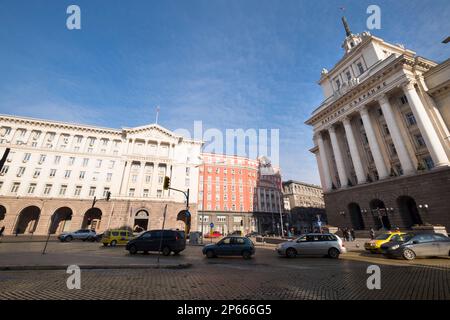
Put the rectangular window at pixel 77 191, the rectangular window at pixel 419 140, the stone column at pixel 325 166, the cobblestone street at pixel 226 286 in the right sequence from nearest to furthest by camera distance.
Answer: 1. the cobblestone street at pixel 226 286
2. the rectangular window at pixel 419 140
3. the stone column at pixel 325 166
4. the rectangular window at pixel 77 191

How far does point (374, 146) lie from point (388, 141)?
2.48 metres

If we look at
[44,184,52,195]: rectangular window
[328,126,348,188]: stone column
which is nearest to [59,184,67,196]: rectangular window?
[44,184,52,195]: rectangular window

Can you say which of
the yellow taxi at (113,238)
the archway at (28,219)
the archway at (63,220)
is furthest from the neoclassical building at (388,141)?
the archway at (28,219)

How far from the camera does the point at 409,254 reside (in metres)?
12.0

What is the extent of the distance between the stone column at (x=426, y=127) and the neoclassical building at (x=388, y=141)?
88 mm

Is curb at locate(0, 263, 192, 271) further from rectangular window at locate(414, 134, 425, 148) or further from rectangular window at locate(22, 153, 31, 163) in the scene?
rectangular window at locate(22, 153, 31, 163)

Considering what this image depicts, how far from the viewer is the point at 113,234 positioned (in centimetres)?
2233

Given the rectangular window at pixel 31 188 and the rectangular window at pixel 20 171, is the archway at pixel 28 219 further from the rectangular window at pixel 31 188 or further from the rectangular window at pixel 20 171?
the rectangular window at pixel 20 171

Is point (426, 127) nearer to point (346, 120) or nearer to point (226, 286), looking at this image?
point (346, 120)

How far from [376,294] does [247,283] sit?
383cm

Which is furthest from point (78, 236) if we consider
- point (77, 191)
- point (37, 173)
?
point (37, 173)

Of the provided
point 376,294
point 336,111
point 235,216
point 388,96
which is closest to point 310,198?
point 235,216

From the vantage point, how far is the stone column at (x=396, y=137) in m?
26.6
